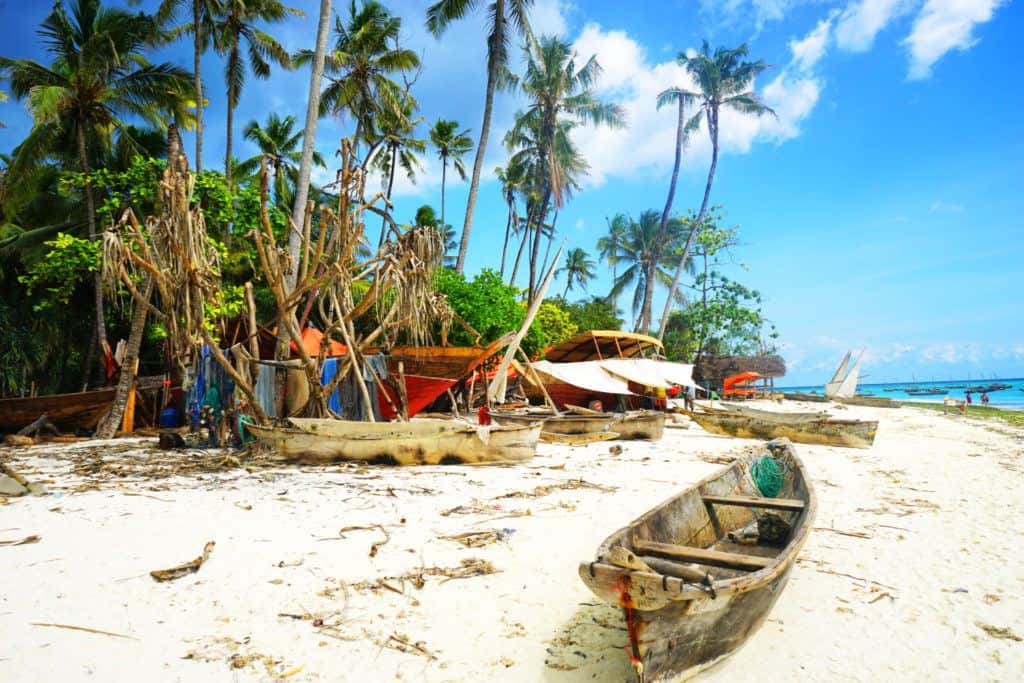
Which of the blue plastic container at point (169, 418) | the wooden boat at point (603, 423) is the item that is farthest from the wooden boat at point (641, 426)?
the blue plastic container at point (169, 418)

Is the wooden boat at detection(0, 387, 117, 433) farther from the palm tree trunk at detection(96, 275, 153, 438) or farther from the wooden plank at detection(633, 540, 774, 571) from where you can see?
the wooden plank at detection(633, 540, 774, 571)

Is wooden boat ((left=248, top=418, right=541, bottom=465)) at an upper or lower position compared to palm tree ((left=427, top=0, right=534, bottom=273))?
lower

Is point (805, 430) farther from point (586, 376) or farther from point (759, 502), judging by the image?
point (759, 502)

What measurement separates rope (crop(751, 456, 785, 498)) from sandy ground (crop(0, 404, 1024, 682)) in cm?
61

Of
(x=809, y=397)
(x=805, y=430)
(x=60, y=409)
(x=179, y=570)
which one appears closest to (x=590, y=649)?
(x=179, y=570)

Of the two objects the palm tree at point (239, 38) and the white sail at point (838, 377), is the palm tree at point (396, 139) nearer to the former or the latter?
the palm tree at point (239, 38)

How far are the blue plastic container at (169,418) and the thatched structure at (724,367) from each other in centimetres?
2922

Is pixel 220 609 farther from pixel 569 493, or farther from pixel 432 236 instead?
pixel 432 236

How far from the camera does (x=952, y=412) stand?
1045 inches

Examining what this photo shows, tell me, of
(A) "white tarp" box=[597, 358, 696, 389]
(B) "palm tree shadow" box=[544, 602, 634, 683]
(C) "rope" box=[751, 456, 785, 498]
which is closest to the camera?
(B) "palm tree shadow" box=[544, 602, 634, 683]

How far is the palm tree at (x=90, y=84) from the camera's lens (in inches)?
584

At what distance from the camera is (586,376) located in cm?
1499

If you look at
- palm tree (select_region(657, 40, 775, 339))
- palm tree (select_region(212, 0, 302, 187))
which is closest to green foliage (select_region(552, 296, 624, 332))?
palm tree (select_region(657, 40, 775, 339))

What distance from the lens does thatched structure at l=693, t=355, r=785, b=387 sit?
3450 centimetres
